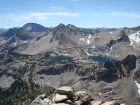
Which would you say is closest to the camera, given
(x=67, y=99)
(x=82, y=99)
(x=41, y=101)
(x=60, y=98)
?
(x=82, y=99)

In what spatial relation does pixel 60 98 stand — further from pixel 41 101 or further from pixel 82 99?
pixel 82 99

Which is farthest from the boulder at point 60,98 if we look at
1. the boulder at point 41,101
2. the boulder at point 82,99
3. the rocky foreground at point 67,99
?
the boulder at point 82,99

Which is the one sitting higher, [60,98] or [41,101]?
[60,98]

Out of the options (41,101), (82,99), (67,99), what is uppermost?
(82,99)

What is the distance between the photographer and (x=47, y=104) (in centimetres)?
4362

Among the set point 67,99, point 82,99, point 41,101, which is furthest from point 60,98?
point 82,99

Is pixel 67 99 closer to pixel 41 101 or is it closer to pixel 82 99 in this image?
pixel 82 99

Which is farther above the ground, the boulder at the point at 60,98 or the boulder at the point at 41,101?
the boulder at the point at 60,98

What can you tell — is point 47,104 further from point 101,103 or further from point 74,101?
point 101,103

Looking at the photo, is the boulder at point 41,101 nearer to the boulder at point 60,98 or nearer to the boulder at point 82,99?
the boulder at point 60,98

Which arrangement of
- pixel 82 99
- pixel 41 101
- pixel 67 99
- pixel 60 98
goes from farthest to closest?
1. pixel 41 101
2. pixel 67 99
3. pixel 60 98
4. pixel 82 99

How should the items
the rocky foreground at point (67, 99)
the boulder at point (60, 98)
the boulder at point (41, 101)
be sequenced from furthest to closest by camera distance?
the boulder at point (41, 101) < the boulder at point (60, 98) < the rocky foreground at point (67, 99)

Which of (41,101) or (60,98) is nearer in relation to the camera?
(60,98)

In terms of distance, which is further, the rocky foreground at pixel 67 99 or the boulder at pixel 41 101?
the boulder at pixel 41 101
